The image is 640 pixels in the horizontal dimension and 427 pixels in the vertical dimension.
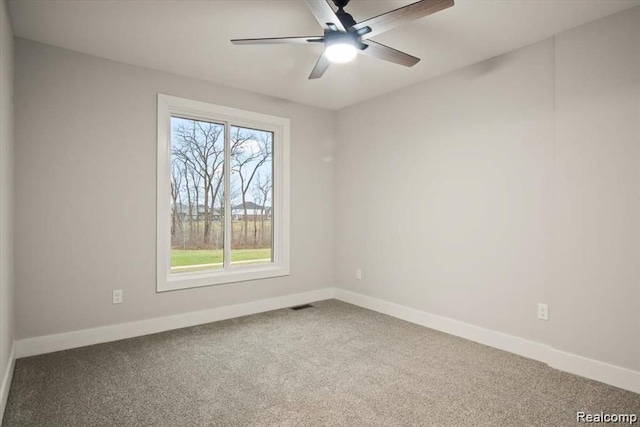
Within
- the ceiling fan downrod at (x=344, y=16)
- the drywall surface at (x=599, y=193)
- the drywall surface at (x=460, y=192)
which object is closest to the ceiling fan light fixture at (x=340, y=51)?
the ceiling fan downrod at (x=344, y=16)

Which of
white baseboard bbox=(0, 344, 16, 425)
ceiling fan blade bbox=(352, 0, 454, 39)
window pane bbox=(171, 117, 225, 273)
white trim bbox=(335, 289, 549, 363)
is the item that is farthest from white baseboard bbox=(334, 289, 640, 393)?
white baseboard bbox=(0, 344, 16, 425)

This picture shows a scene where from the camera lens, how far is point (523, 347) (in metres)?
2.90

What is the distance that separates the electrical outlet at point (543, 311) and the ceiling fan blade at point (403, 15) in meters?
2.33

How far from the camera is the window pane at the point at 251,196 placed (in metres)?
4.12

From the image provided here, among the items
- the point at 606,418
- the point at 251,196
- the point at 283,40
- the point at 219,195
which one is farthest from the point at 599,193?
the point at 219,195

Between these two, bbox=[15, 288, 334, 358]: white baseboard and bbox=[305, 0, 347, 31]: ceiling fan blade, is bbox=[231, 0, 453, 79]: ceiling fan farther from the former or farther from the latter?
bbox=[15, 288, 334, 358]: white baseboard

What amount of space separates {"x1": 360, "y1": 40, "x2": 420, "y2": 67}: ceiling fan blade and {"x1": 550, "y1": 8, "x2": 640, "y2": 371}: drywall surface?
119 cm

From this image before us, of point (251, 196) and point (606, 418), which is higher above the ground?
point (251, 196)

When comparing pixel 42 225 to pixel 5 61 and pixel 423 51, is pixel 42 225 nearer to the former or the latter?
pixel 5 61

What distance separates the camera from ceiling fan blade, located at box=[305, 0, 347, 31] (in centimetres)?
187

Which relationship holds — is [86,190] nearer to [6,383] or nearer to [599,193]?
[6,383]

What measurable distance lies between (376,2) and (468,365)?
2681mm

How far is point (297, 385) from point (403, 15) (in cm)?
239

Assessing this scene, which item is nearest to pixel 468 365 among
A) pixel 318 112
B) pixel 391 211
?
pixel 391 211
